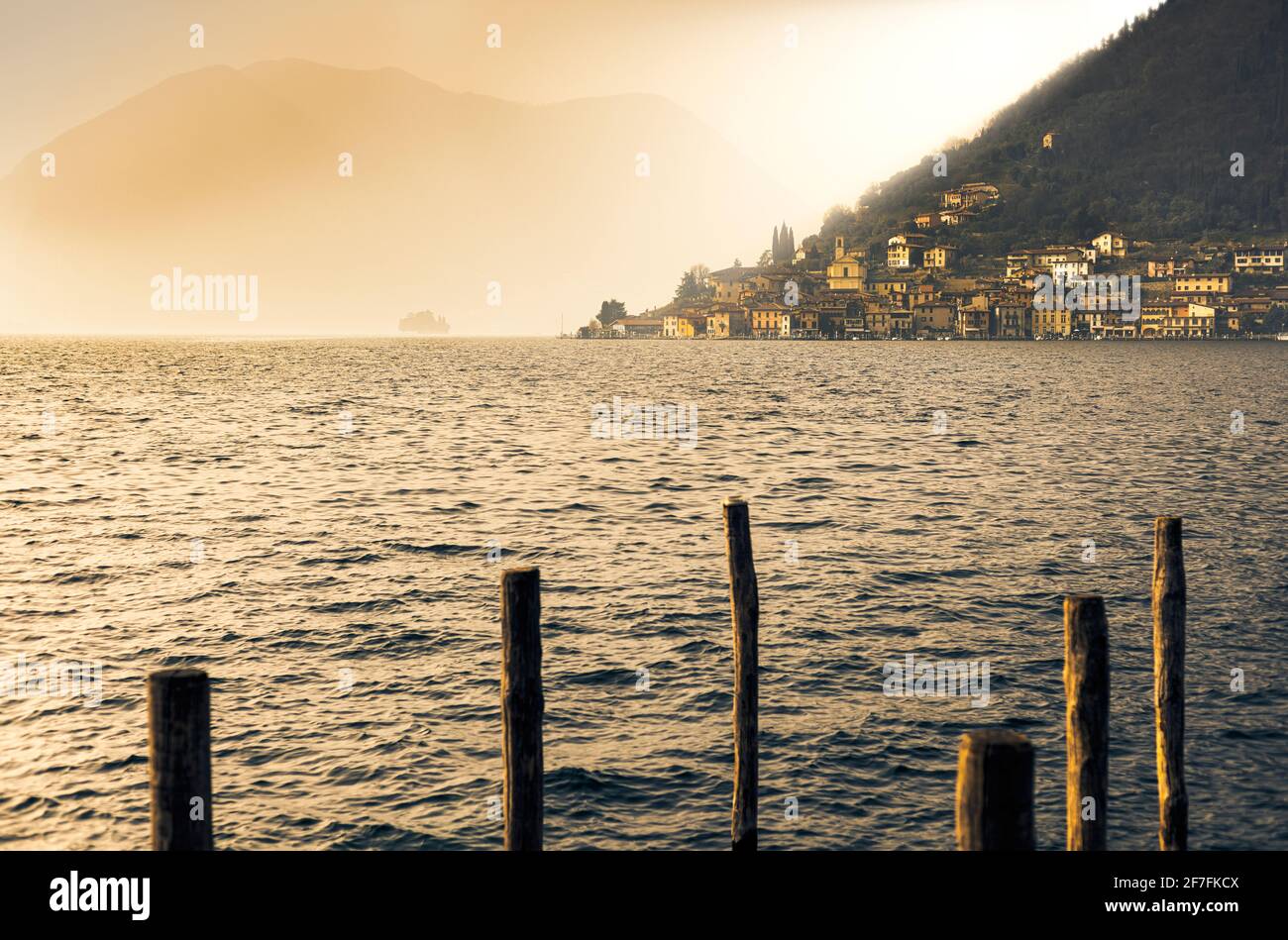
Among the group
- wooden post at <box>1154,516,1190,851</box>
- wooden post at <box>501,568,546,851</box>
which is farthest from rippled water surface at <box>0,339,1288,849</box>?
wooden post at <box>501,568,546,851</box>

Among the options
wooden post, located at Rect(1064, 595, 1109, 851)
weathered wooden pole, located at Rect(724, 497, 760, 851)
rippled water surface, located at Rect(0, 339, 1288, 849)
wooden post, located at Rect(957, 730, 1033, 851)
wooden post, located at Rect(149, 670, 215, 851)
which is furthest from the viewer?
rippled water surface, located at Rect(0, 339, 1288, 849)

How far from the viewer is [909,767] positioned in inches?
557

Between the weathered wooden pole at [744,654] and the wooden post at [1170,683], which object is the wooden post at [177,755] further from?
the wooden post at [1170,683]

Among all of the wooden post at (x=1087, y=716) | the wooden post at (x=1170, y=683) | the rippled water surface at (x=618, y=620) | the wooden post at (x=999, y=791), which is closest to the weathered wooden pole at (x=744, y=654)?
the rippled water surface at (x=618, y=620)

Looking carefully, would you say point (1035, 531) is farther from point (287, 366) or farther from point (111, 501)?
point (287, 366)

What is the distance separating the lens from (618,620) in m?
21.2

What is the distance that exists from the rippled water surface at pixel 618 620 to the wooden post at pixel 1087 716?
3.28 meters

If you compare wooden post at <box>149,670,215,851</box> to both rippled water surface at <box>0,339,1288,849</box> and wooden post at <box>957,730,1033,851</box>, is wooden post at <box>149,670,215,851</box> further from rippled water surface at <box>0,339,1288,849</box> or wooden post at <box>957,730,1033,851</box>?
rippled water surface at <box>0,339,1288,849</box>

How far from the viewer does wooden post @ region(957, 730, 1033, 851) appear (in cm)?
555

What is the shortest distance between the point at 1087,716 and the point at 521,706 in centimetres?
456

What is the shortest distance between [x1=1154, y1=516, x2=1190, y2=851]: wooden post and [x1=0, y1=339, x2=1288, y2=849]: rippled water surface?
146cm

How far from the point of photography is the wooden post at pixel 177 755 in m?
6.49
